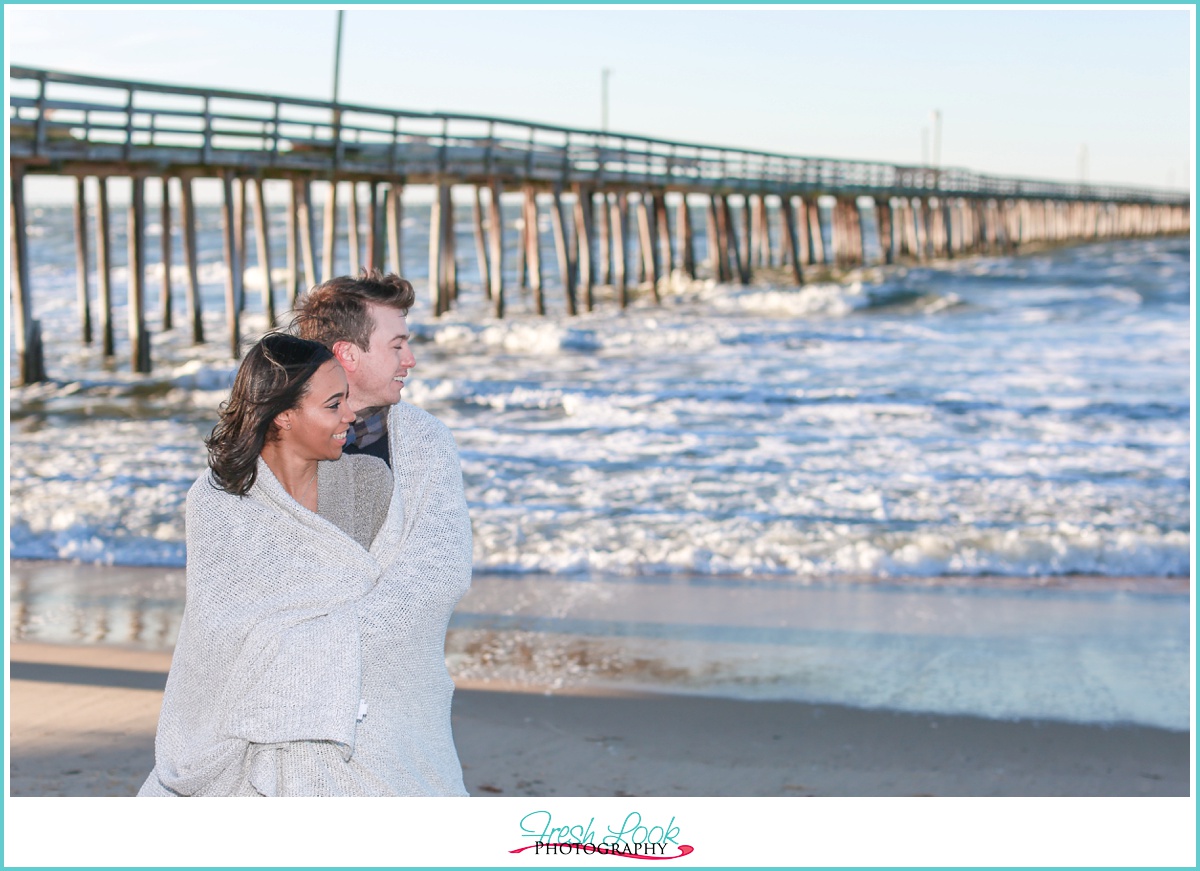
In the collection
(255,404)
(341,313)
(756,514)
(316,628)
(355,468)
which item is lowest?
(756,514)

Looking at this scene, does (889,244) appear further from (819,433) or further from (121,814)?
(121,814)

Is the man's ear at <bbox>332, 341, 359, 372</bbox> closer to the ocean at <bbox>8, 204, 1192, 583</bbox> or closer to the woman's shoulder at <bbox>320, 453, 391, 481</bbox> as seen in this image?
the woman's shoulder at <bbox>320, 453, 391, 481</bbox>

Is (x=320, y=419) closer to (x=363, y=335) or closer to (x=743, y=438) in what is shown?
(x=363, y=335)

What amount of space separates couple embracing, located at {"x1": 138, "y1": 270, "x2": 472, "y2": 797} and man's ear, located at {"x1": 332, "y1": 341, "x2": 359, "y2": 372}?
0.23 metres

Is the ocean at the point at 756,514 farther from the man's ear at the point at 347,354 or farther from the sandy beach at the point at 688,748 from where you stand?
the man's ear at the point at 347,354

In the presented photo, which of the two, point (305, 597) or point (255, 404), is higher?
point (255, 404)

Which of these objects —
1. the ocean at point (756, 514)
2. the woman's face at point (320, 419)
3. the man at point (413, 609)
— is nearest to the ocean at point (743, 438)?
the ocean at point (756, 514)

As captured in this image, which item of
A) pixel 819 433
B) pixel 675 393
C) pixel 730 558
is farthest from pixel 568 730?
pixel 675 393

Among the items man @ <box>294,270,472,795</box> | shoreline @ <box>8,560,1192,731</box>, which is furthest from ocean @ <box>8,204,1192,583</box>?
man @ <box>294,270,472,795</box>

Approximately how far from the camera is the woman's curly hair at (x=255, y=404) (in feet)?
6.80

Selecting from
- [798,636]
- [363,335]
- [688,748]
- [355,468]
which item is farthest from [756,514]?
[355,468]

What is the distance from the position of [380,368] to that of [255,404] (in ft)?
1.18

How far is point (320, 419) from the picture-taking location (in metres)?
2.10

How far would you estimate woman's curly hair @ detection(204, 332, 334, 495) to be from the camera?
207 centimetres
